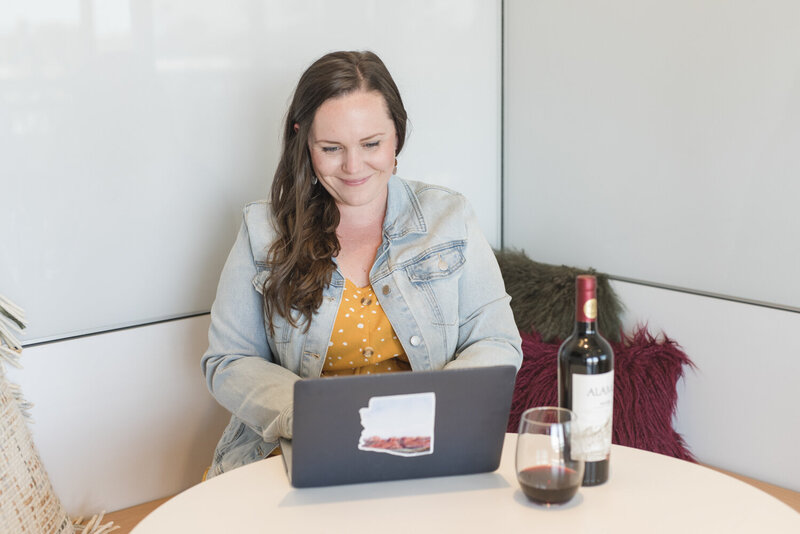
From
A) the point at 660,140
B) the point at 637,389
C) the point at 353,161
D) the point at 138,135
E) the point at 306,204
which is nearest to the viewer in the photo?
the point at 353,161

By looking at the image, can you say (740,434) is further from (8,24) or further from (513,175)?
(8,24)

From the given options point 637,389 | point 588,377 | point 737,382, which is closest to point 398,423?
point 588,377

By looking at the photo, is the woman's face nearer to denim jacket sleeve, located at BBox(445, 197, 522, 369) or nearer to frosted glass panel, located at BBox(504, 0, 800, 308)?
denim jacket sleeve, located at BBox(445, 197, 522, 369)

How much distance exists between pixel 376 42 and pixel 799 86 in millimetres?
1120

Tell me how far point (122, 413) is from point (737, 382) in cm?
153

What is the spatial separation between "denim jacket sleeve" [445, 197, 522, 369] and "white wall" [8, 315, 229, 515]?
790 millimetres

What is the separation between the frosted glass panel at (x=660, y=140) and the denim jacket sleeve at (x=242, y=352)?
1.19 m

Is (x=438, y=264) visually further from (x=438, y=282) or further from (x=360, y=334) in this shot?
(x=360, y=334)

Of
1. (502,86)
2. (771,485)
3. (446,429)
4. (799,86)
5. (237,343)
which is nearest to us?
(446,429)

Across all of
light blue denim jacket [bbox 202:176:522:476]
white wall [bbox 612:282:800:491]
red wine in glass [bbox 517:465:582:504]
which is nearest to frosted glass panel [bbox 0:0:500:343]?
light blue denim jacket [bbox 202:176:522:476]

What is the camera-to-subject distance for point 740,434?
7.48ft

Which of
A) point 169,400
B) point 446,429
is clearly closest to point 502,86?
point 169,400

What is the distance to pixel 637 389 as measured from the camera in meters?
2.26

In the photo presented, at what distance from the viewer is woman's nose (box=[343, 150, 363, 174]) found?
1.77 m
